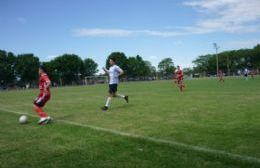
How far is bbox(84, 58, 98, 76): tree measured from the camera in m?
132

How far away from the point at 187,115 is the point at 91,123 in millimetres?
3111

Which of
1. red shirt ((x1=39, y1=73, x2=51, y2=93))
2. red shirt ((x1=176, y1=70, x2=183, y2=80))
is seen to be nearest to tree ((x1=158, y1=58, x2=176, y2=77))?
red shirt ((x1=176, y1=70, x2=183, y2=80))

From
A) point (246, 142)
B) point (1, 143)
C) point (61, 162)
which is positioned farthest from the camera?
point (1, 143)

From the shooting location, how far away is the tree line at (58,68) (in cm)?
11038

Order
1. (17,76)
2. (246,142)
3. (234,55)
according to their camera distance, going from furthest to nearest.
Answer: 1. (234,55)
2. (17,76)
3. (246,142)

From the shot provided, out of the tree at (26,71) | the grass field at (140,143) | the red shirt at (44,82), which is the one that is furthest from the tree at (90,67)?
the grass field at (140,143)

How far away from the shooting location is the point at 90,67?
13525cm

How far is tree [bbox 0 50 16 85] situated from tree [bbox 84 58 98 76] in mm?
29152

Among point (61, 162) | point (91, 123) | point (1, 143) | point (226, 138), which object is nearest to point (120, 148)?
point (61, 162)

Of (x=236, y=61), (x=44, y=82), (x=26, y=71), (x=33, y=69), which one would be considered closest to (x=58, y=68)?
(x=33, y=69)

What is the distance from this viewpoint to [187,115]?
34.4 feet

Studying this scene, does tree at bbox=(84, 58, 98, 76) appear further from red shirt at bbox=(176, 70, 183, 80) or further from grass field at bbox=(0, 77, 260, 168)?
grass field at bbox=(0, 77, 260, 168)

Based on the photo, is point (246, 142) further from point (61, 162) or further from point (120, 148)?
point (61, 162)

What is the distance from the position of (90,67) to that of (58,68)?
17.8m
